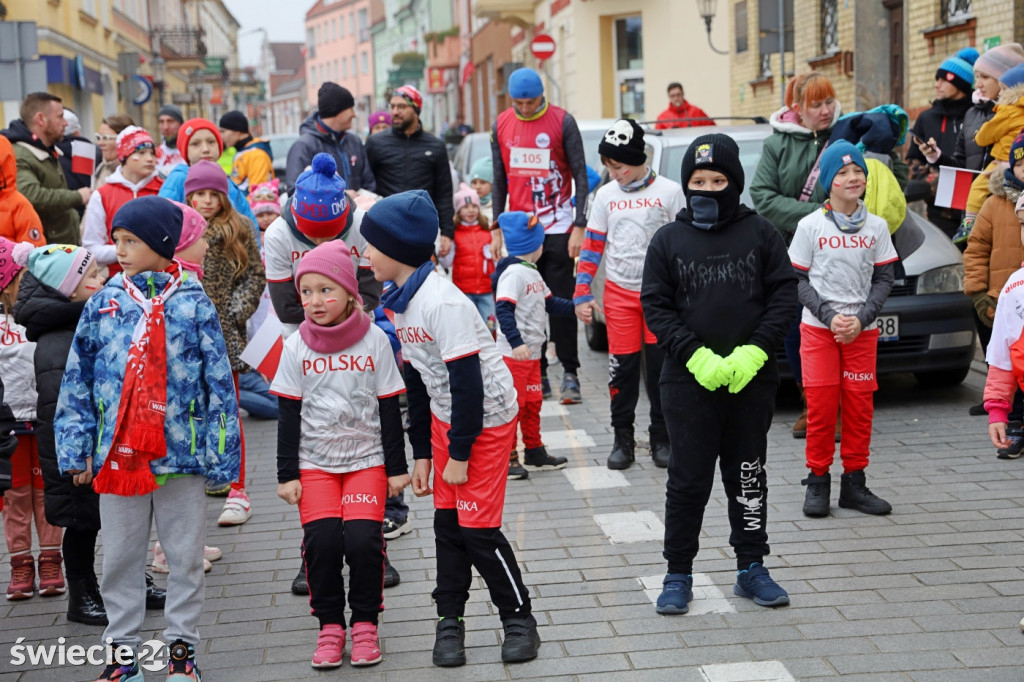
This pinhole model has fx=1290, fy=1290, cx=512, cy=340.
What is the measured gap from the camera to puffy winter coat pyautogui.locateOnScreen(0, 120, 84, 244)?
9.06 meters

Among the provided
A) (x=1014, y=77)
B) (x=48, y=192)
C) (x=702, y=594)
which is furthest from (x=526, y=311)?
(x=48, y=192)

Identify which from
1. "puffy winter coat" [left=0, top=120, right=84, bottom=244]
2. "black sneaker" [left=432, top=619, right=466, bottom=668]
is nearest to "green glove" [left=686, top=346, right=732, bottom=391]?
"black sneaker" [left=432, top=619, right=466, bottom=668]

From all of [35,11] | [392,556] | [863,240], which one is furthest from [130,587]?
[35,11]

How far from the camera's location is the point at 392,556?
19.6 feet

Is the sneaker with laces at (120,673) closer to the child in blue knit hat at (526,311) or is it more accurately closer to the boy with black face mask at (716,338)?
the boy with black face mask at (716,338)

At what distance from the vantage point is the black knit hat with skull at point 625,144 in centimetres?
718

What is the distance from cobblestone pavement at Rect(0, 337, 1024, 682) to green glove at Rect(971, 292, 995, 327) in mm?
923

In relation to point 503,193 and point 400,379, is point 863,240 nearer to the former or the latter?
point 400,379

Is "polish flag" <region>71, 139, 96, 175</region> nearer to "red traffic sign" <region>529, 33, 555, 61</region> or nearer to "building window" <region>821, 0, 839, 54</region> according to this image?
"building window" <region>821, 0, 839, 54</region>

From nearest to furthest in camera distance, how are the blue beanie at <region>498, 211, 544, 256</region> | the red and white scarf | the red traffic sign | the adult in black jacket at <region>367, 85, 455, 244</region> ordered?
1. the red and white scarf
2. the blue beanie at <region>498, 211, 544, 256</region>
3. the adult in black jacket at <region>367, 85, 455, 244</region>
4. the red traffic sign

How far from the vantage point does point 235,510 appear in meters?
6.73

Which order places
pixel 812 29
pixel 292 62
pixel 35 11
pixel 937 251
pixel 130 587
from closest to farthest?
pixel 130 587
pixel 937 251
pixel 812 29
pixel 35 11
pixel 292 62

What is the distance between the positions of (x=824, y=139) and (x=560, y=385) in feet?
10.4

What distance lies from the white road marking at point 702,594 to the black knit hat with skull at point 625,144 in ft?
8.68
